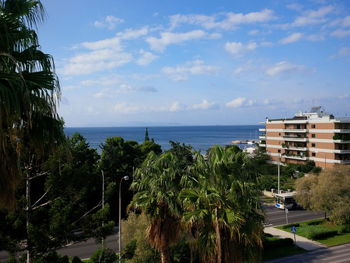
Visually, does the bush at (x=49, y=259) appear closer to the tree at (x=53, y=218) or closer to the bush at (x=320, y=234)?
the tree at (x=53, y=218)

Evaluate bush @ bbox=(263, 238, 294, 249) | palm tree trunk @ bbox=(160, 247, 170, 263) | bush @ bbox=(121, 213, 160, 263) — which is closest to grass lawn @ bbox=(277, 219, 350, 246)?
bush @ bbox=(263, 238, 294, 249)

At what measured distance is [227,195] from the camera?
10.2 m

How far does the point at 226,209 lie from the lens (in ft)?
32.4

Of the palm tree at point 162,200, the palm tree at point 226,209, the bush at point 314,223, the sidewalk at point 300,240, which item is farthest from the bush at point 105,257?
the bush at point 314,223

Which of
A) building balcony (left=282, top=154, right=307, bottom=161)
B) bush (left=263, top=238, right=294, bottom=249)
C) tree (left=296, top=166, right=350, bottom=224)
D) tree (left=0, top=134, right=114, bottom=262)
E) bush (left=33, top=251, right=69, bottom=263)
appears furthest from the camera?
building balcony (left=282, top=154, right=307, bottom=161)

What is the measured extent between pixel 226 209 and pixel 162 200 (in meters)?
3.29

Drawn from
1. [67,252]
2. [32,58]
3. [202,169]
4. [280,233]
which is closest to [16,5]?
[32,58]

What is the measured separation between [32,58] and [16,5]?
3.24 feet

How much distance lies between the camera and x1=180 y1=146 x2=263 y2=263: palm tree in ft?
32.0

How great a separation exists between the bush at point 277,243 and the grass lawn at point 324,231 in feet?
11.1

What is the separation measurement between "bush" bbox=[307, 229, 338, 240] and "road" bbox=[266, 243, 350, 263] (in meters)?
2.54

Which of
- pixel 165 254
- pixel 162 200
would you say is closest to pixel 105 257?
pixel 165 254

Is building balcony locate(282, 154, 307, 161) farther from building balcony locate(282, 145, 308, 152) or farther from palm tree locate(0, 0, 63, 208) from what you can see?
palm tree locate(0, 0, 63, 208)

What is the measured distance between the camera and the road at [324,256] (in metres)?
25.6
